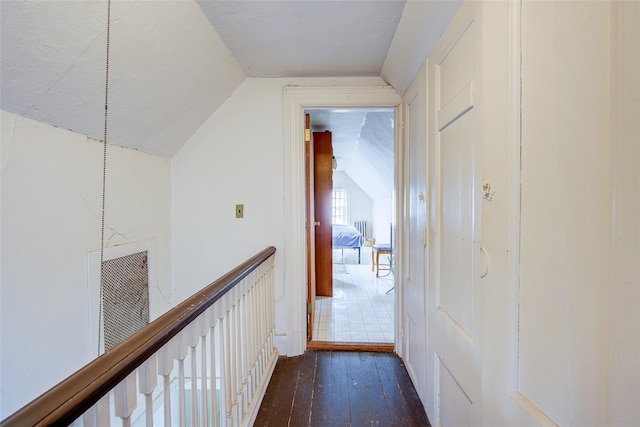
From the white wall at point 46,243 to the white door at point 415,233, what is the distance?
1.61 meters

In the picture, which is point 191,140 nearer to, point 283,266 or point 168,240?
point 168,240

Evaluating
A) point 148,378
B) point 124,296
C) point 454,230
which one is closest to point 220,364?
point 148,378

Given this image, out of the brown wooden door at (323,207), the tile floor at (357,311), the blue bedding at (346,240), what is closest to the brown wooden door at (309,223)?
the tile floor at (357,311)

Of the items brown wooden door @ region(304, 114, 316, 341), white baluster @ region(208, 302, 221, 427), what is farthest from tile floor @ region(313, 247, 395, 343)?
white baluster @ region(208, 302, 221, 427)

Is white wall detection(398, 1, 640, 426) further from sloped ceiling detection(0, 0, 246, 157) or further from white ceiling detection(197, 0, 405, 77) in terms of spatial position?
sloped ceiling detection(0, 0, 246, 157)

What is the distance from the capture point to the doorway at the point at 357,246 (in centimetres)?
256

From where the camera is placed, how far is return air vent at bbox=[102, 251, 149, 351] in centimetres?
143

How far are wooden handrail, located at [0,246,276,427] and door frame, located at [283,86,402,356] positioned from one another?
49.0 inches

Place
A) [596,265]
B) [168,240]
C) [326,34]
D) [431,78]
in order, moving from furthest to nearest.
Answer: [168,240]
[326,34]
[431,78]
[596,265]

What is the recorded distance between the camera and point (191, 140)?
206 centimetres

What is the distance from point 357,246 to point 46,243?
483 centimetres

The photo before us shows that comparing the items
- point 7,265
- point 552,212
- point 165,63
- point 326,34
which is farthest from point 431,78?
point 7,265

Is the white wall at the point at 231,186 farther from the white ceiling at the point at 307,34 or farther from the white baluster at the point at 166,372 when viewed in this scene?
the white baluster at the point at 166,372

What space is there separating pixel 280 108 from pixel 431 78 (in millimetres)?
1093
